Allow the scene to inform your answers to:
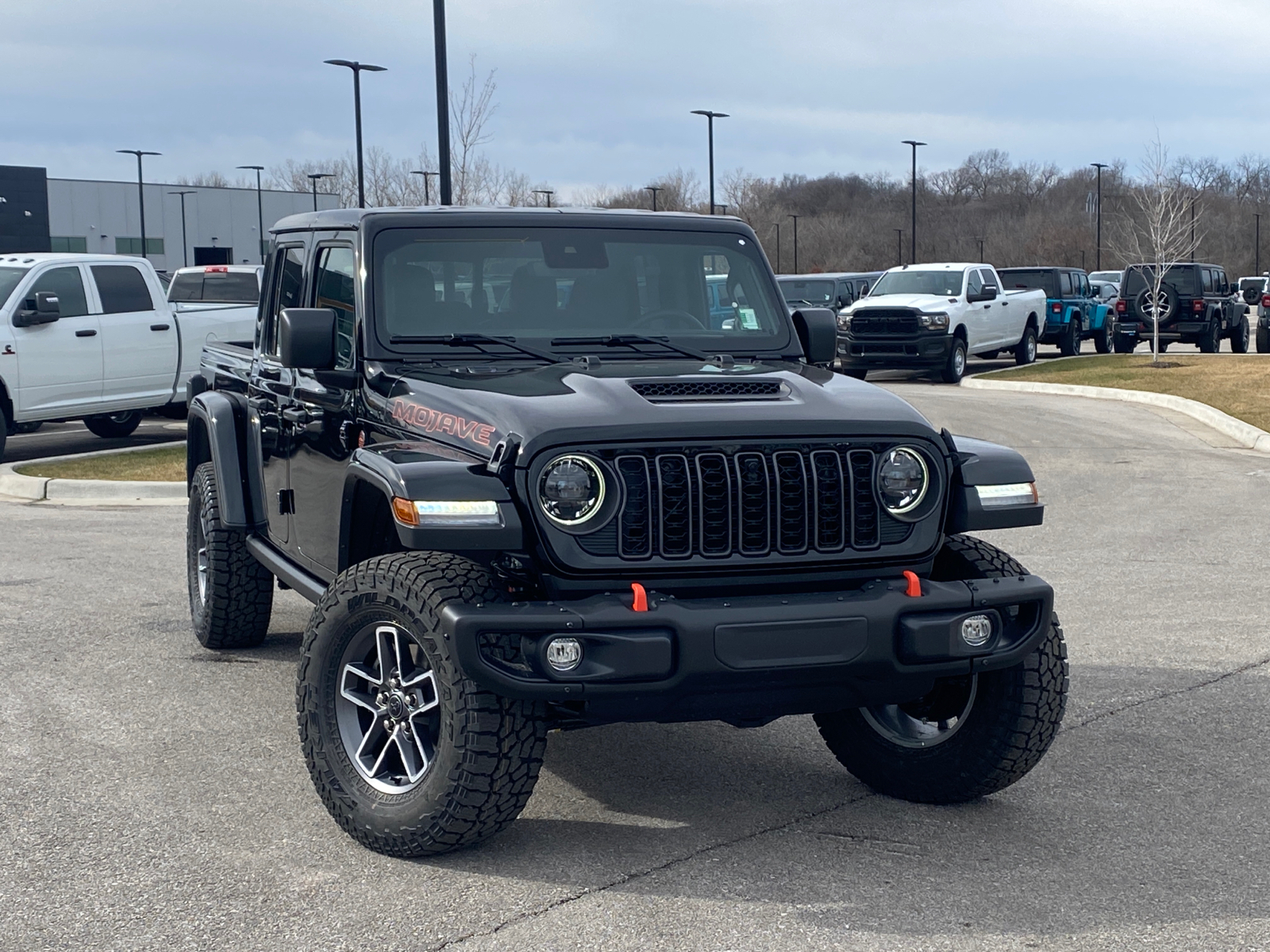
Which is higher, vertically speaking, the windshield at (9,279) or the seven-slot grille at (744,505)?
the windshield at (9,279)

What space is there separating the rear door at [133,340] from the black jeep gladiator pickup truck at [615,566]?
11.4 m

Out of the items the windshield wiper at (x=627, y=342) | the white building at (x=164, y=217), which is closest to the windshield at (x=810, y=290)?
the windshield wiper at (x=627, y=342)

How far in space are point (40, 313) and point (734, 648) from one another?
Result: 12831mm

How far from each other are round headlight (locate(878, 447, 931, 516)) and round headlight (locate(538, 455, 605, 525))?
882 millimetres

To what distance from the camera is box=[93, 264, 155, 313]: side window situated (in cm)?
1620

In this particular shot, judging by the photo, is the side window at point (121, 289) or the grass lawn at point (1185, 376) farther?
the grass lawn at point (1185, 376)

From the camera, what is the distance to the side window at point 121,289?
16.2 meters

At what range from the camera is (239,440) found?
22.3ft

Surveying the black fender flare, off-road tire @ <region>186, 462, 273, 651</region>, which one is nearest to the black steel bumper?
off-road tire @ <region>186, 462, 273, 651</region>

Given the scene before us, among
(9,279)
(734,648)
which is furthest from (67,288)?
(734,648)

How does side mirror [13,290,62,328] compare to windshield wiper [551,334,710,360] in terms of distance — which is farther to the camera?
side mirror [13,290,62,328]

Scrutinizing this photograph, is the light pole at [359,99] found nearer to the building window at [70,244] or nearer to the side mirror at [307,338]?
the side mirror at [307,338]

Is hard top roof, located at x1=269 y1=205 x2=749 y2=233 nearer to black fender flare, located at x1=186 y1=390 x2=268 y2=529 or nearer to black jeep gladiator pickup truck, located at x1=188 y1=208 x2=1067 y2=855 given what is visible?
black jeep gladiator pickup truck, located at x1=188 y1=208 x2=1067 y2=855

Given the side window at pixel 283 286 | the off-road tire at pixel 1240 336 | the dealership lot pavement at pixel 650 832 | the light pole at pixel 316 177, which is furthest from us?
the light pole at pixel 316 177
